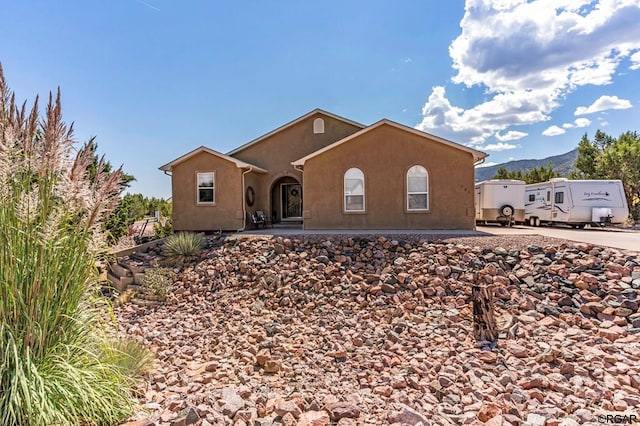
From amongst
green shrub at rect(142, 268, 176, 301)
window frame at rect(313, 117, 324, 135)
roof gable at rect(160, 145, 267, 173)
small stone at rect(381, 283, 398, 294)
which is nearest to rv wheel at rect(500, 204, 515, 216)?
window frame at rect(313, 117, 324, 135)

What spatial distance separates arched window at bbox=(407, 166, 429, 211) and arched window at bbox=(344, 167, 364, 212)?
1805mm

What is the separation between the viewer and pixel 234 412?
371 cm

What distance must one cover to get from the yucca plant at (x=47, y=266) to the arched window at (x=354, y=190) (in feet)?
34.9

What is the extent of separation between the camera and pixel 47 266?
9.07ft

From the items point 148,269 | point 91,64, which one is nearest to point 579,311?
point 148,269

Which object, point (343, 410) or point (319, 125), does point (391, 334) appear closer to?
point (343, 410)

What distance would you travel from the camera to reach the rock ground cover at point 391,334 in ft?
12.6

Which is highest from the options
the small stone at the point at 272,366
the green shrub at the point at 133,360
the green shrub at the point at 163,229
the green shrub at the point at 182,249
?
the green shrub at the point at 163,229

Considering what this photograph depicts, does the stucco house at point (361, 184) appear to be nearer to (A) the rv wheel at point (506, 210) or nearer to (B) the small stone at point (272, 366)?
(A) the rv wheel at point (506, 210)

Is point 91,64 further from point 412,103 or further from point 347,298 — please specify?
point 412,103

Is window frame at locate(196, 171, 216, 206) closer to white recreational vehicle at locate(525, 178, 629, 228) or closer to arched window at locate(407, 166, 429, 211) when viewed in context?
arched window at locate(407, 166, 429, 211)

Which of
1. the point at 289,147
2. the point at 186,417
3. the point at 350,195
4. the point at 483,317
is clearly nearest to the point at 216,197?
the point at 289,147

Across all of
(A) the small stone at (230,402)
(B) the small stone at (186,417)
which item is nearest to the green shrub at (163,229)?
(A) the small stone at (230,402)

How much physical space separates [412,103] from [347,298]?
39.5ft
